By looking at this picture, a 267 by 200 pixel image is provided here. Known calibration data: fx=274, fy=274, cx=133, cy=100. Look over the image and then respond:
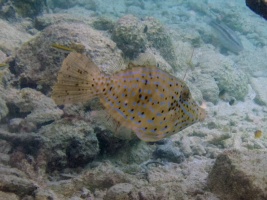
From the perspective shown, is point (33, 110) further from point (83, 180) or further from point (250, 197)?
point (250, 197)

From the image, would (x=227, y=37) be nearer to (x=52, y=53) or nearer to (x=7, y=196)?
(x=52, y=53)

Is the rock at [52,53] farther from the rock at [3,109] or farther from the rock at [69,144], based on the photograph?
the rock at [69,144]

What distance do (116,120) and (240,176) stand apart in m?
1.50

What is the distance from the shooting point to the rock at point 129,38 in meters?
7.31

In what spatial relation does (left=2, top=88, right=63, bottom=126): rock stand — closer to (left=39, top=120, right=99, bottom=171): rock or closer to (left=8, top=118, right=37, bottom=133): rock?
(left=8, top=118, right=37, bottom=133): rock

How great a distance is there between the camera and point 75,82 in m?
2.61

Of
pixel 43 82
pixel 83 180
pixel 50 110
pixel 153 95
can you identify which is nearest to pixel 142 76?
pixel 153 95

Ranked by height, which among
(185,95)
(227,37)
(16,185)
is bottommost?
(227,37)

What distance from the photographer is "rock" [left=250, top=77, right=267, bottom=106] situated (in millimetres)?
10211

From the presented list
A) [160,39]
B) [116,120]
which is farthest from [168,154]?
[160,39]

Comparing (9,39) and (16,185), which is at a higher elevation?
(16,185)

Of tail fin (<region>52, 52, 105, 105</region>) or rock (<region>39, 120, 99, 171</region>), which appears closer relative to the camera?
tail fin (<region>52, 52, 105, 105</region>)

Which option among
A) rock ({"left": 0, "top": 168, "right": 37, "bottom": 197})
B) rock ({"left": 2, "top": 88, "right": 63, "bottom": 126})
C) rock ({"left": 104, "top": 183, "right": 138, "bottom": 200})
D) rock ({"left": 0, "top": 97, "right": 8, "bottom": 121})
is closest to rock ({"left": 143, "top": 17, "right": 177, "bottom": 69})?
rock ({"left": 2, "top": 88, "right": 63, "bottom": 126})

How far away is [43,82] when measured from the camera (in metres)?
5.54
